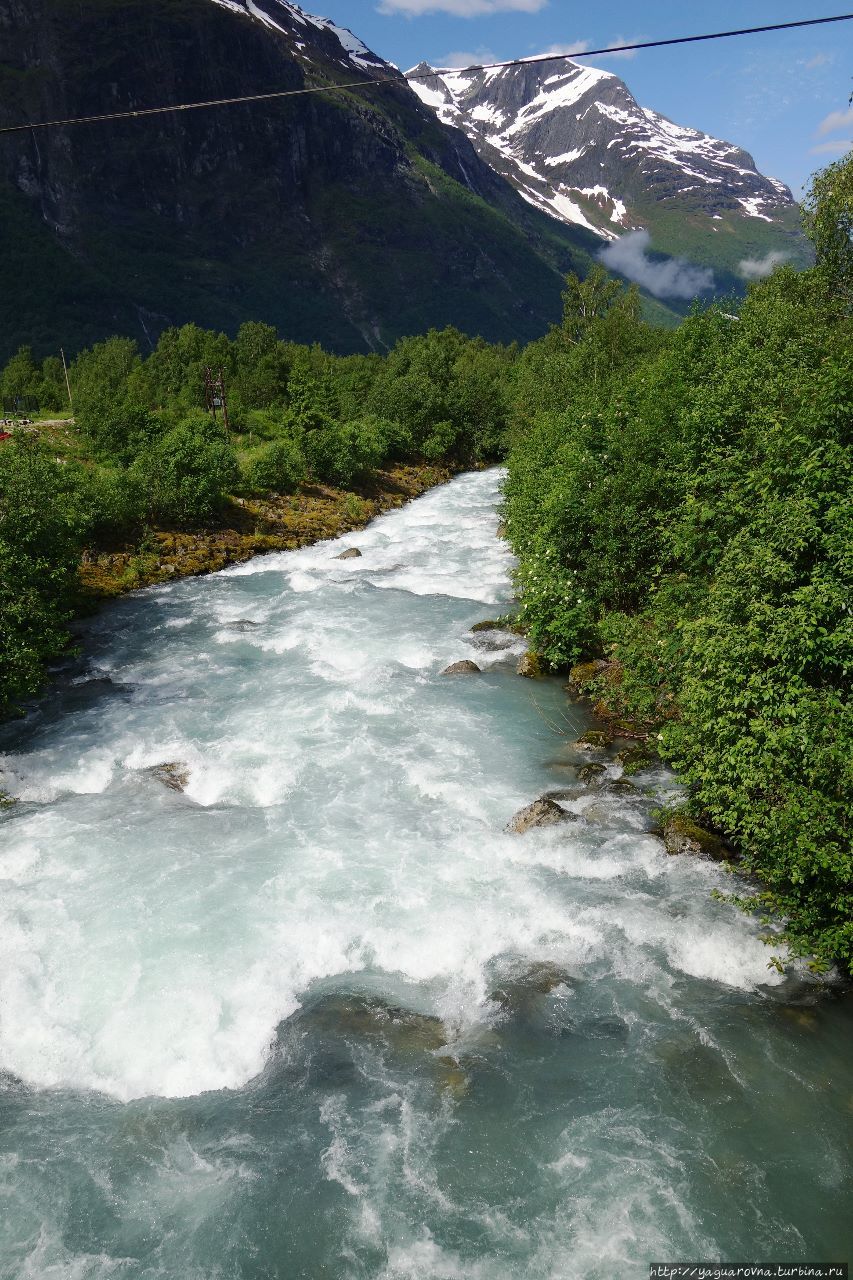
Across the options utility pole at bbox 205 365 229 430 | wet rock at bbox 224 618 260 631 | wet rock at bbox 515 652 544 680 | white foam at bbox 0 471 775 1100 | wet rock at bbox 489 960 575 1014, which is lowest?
wet rock at bbox 489 960 575 1014

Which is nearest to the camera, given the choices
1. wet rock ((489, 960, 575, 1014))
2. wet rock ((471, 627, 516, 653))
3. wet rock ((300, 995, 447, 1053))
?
wet rock ((300, 995, 447, 1053))

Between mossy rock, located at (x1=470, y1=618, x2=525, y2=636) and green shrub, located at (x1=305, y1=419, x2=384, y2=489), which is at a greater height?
green shrub, located at (x1=305, y1=419, x2=384, y2=489)

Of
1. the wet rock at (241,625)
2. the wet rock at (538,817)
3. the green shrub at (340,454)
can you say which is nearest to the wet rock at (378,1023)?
the wet rock at (538,817)

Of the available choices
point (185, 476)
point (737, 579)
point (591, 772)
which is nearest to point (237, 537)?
point (185, 476)

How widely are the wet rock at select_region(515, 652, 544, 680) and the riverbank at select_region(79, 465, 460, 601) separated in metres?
19.8

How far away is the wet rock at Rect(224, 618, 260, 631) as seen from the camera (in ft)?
102

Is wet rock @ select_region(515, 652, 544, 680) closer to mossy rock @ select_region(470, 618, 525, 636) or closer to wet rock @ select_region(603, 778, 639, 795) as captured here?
mossy rock @ select_region(470, 618, 525, 636)

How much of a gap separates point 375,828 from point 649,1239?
32.2 feet

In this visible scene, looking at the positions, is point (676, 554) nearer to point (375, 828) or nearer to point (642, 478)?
point (642, 478)

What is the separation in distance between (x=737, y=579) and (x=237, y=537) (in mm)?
34629

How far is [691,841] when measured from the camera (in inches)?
647

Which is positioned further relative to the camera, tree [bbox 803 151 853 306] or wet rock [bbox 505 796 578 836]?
tree [bbox 803 151 853 306]

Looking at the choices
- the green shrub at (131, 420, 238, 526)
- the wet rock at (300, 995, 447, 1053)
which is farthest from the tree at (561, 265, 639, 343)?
the wet rock at (300, 995, 447, 1053)

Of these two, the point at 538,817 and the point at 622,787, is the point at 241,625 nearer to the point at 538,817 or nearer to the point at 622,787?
the point at 538,817
